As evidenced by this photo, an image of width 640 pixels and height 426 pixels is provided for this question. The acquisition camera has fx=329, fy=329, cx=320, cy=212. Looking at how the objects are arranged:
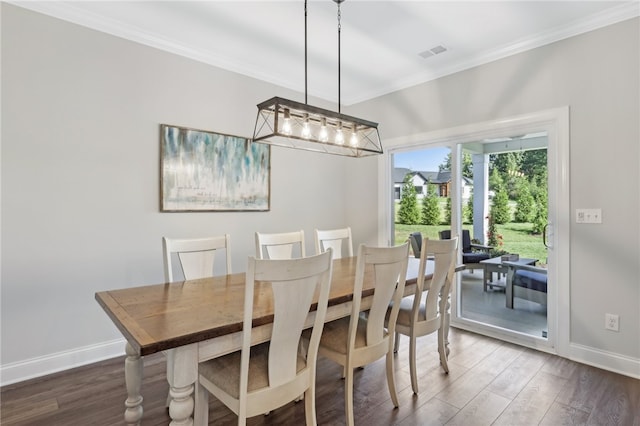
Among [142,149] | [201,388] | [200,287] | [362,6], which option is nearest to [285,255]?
[200,287]

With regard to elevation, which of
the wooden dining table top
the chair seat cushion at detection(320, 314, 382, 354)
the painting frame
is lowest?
the chair seat cushion at detection(320, 314, 382, 354)

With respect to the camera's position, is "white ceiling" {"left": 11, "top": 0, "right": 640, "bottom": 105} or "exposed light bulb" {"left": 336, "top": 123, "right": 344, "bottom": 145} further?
"white ceiling" {"left": 11, "top": 0, "right": 640, "bottom": 105}

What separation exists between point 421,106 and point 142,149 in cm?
292

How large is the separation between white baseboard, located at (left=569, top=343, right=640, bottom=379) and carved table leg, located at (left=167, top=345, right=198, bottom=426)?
300 cm

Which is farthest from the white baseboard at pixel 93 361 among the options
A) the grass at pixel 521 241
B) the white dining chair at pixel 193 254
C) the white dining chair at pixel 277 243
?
the white dining chair at pixel 277 243

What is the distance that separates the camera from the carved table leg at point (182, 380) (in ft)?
4.16

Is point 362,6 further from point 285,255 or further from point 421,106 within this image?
point 285,255

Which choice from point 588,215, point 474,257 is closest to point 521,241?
point 474,257

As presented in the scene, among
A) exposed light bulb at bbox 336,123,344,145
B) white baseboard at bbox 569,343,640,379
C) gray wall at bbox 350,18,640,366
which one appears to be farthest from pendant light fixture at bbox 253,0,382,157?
white baseboard at bbox 569,343,640,379

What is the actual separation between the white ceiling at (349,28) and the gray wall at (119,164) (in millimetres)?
124

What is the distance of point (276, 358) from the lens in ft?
4.72

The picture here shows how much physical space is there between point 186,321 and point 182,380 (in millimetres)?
223

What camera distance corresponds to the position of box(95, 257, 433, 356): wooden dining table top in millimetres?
1243

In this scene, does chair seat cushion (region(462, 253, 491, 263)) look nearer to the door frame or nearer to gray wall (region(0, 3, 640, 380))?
the door frame
